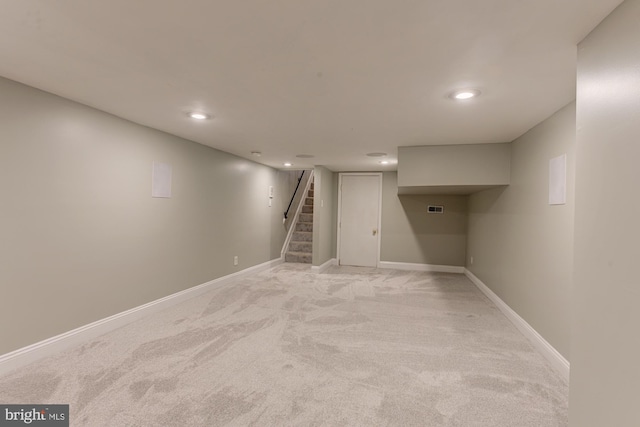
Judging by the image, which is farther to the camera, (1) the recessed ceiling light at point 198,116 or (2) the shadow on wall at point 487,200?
(2) the shadow on wall at point 487,200

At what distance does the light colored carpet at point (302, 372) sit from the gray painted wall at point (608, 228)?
704 millimetres

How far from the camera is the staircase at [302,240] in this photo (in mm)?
6977

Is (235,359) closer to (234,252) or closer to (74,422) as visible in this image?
(74,422)

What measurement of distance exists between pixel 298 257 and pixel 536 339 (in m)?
4.95

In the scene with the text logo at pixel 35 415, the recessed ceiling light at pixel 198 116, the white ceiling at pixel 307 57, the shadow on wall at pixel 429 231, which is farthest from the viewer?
the shadow on wall at pixel 429 231

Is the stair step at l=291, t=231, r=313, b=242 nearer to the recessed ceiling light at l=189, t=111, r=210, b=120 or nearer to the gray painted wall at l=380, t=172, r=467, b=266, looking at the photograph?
the gray painted wall at l=380, t=172, r=467, b=266

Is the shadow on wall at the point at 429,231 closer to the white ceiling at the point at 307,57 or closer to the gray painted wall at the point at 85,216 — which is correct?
the white ceiling at the point at 307,57

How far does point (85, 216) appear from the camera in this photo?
9.04 feet

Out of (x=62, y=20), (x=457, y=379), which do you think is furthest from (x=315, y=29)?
(x=457, y=379)

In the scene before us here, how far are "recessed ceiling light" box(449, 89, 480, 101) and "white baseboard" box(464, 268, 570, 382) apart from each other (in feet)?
7.16

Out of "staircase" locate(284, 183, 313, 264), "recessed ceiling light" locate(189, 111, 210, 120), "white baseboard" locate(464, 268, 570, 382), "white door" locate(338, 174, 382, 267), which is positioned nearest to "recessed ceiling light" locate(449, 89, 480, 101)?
"white baseboard" locate(464, 268, 570, 382)

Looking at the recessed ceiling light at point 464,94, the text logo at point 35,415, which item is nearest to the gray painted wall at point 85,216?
the text logo at point 35,415

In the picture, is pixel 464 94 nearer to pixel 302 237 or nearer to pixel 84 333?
pixel 84 333

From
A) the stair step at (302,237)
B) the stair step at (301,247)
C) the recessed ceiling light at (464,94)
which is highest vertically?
the recessed ceiling light at (464,94)
